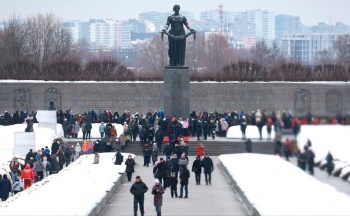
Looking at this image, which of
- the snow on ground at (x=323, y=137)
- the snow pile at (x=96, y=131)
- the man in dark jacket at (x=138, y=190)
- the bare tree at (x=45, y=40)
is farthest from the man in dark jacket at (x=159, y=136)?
the bare tree at (x=45, y=40)

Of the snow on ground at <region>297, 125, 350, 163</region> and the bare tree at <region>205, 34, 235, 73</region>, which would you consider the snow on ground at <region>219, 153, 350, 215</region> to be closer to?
the snow on ground at <region>297, 125, 350, 163</region>

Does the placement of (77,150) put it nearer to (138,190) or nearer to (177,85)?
(177,85)

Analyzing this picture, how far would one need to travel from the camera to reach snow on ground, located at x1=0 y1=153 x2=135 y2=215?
20375 millimetres

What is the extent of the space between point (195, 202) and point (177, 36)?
56.7 ft

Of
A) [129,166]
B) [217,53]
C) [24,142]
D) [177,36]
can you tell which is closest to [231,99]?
[177,36]

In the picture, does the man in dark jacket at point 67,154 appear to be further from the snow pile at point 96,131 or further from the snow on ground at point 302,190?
the snow on ground at point 302,190

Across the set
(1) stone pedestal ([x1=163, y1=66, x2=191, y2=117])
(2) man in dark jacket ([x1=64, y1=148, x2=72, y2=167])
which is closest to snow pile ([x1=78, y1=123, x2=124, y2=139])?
(1) stone pedestal ([x1=163, y1=66, x2=191, y2=117])

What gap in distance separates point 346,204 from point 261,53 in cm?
10165

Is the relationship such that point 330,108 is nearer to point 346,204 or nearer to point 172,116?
point 346,204

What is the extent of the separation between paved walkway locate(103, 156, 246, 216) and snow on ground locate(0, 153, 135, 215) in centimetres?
40

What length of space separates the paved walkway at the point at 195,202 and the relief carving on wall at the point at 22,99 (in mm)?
24728

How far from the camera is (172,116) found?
40.8 m

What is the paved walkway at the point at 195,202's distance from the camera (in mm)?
22344

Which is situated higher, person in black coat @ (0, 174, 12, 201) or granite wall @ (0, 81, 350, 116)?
granite wall @ (0, 81, 350, 116)
